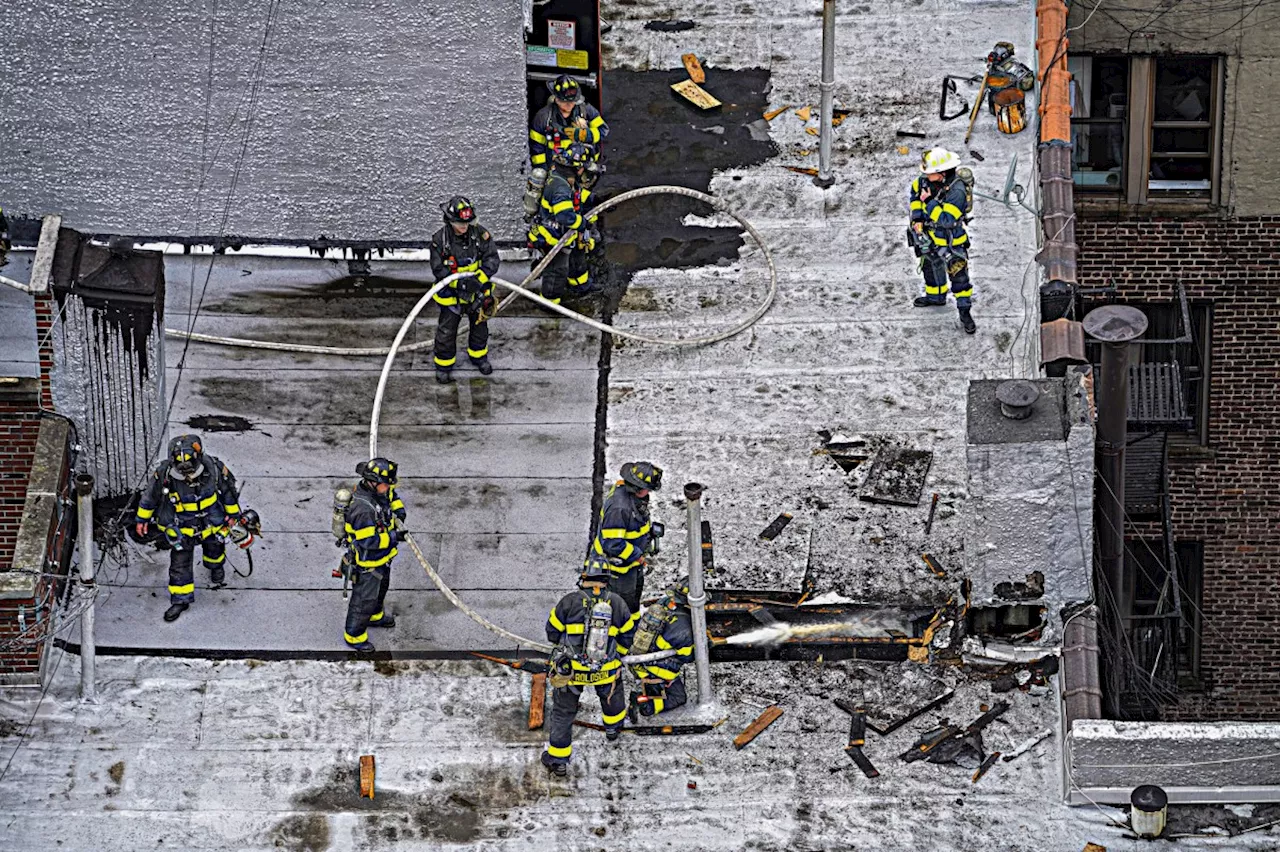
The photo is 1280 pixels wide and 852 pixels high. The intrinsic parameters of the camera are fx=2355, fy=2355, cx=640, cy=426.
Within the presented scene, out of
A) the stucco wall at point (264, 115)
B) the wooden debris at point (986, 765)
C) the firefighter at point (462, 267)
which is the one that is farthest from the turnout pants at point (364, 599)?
the stucco wall at point (264, 115)

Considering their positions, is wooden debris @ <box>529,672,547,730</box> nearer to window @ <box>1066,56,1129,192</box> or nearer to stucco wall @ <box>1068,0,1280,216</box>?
window @ <box>1066,56,1129,192</box>

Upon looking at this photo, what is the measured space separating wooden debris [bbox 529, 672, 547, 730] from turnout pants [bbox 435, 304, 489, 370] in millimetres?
3585

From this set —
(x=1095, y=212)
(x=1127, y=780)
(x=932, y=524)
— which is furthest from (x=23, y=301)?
(x=1095, y=212)

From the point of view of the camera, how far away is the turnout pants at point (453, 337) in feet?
62.2

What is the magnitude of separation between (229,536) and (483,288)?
308cm

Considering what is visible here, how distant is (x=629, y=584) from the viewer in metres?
16.3

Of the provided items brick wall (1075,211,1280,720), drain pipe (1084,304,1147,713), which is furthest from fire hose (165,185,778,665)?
brick wall (1075,211,1280,720)

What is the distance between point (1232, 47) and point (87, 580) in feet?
46.3

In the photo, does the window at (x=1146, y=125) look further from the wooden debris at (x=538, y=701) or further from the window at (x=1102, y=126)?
the wooden debris at (x=538, y=701)

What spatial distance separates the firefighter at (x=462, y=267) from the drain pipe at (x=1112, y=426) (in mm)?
4896

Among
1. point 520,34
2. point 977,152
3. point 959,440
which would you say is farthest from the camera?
point 977,152

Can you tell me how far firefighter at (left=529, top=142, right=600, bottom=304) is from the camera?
19.3 metres

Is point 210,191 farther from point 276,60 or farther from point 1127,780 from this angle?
point 1127,780

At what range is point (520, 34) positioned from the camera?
19.7m
